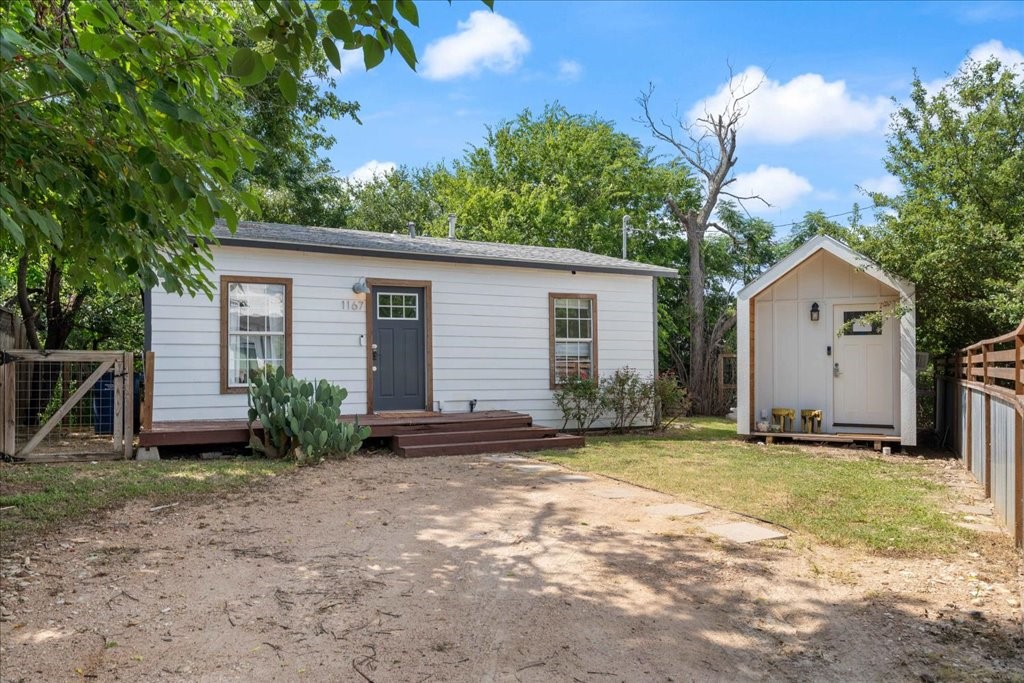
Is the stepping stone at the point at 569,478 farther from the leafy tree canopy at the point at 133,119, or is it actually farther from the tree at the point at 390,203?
the tree at the point at 390,203

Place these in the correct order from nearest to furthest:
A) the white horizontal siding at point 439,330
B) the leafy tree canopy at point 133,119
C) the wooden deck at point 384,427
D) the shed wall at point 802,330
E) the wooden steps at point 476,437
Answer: the leafy tree canopy at point 133,119 → the wooden deck at point 384,427 → the wooden steps at point 476,437 → the white horizontal siding at point 439,330 → the shed wall at point 802,330

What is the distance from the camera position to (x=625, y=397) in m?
12.0

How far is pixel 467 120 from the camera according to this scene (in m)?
27.5

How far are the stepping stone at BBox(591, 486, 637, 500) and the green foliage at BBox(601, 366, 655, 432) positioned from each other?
5.32 metres

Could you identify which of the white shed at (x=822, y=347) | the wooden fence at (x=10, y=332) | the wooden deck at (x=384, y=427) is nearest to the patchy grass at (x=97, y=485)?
the wooden deck at (x=384, y=427)

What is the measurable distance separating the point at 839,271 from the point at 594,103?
1893 centimetres

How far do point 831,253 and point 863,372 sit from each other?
1841mm

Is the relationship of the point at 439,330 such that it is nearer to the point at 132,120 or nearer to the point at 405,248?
the point at 405,248

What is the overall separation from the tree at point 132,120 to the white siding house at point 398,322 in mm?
5010

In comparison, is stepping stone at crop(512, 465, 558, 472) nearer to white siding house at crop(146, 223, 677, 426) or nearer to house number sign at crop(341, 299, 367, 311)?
white siding house at crop(146, 223, 677, 426)

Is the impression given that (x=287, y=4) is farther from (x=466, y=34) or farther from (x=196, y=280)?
(x=466, y=34)

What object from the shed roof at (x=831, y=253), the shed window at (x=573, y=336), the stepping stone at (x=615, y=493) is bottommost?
the stepping stone at (x=615, y=493)

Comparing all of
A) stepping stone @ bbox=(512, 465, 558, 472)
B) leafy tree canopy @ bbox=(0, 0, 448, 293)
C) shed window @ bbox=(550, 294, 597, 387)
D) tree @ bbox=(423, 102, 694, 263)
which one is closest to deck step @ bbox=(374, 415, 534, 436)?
shed window @ bbox=(550, 294, 597, 387)

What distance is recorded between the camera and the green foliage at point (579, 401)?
11.7 metres
